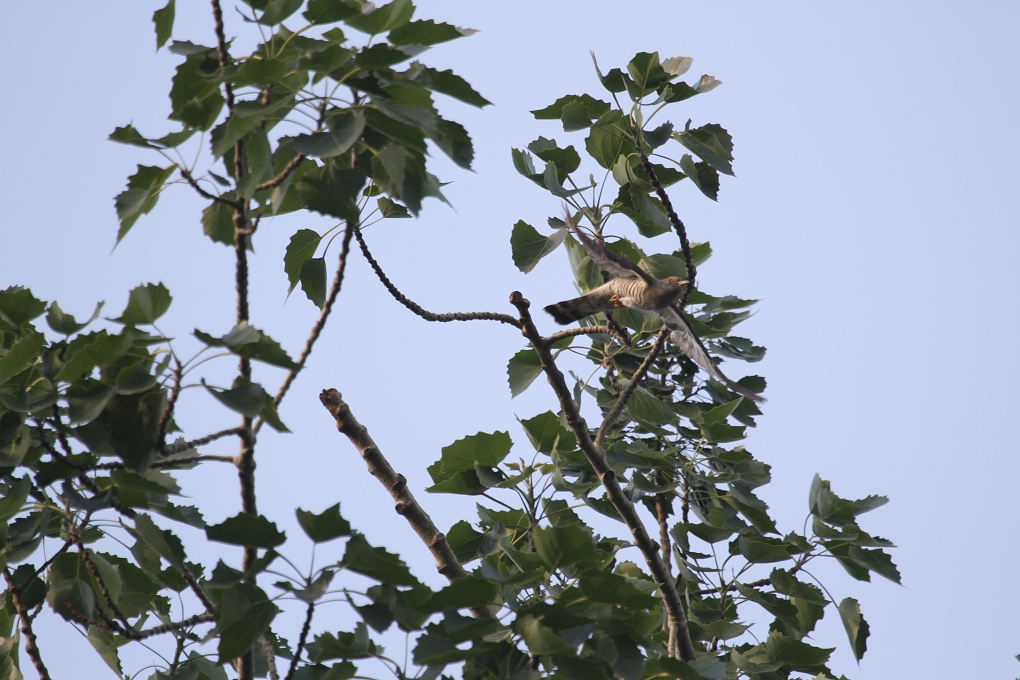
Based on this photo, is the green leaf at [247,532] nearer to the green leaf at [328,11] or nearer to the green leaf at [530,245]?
the green leaf at [328,11]

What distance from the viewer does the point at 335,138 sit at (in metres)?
2.29

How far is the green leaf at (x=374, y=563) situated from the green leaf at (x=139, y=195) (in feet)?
3.45

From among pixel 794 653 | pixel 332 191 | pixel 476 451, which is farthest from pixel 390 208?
pixel 794 653

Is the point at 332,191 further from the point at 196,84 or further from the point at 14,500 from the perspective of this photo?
the point at 14,500

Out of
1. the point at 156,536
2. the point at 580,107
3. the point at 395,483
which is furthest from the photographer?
the point at 580,107

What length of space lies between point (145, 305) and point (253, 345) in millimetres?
395

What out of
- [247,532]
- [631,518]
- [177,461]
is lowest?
[247,532]

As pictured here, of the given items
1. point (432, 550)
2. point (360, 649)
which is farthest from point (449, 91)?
point (432, 550)

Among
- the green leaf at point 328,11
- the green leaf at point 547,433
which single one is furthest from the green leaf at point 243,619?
the green leaf at point 547,433

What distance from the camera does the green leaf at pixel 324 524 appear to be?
228 centimetres

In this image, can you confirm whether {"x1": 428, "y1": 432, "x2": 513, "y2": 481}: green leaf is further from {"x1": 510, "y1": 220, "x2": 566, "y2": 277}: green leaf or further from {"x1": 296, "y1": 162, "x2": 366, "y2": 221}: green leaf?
{"x1": 296, "y1": 162, "x2": 366, "y2": 221}: green leaf

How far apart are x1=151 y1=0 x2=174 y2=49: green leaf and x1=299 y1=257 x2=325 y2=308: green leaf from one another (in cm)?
94

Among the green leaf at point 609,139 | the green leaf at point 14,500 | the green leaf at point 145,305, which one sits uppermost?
the green leaf at point 609,139

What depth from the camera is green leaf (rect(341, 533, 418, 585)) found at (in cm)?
236
